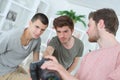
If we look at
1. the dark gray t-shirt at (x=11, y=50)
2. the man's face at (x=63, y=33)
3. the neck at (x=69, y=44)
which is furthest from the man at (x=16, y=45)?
the neck at (x=69, y=44)

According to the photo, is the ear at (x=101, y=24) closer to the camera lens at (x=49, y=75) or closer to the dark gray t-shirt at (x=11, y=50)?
the camera lens at (x=49, y=75)

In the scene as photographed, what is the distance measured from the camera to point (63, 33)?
7.09 feet

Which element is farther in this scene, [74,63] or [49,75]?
[74,63]

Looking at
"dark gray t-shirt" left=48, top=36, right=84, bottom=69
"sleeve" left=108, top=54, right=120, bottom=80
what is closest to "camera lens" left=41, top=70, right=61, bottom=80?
"sleeve" left=108, top=54, right=120, bottom=80

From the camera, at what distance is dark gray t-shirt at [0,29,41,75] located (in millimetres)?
2043

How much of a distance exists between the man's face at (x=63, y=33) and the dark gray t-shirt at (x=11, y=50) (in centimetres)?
27

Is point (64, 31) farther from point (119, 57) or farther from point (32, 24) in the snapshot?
point (119, 57)

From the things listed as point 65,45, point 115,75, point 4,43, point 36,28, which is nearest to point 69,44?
point 65,45

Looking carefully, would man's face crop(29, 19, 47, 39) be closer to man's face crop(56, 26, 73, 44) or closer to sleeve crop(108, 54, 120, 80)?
man's face crop(56, 26, 73, 44)

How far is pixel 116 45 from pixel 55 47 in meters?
0.99

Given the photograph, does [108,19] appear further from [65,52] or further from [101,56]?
[65,52]

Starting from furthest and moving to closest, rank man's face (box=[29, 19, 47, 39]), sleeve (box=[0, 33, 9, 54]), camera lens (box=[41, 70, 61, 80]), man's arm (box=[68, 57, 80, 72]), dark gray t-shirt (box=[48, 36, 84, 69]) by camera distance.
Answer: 1. man's arm (box=[68, 57, 80, 72])
2. dark gray t-shirt (box=[48, 36, 84, 69])
3. man's face (box=[29, 19, 47, 39])
4. sleeve (box=[0, 33, 9, 54])
5. camera lens (box=[41, 70, 61, 80])

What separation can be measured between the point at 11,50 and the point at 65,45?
530mm

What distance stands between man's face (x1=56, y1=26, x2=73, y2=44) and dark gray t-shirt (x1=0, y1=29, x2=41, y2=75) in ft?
0.88
